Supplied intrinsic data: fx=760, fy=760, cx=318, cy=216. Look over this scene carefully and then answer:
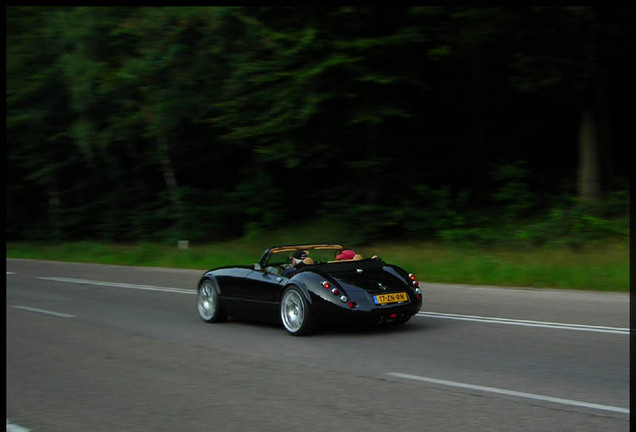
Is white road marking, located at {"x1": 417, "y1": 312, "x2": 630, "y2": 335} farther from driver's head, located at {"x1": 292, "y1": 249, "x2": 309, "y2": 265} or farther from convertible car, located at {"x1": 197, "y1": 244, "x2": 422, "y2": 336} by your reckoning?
driver's head, located at {"x1": 292, "y1": 249, "x2": 309, "y2": 265}

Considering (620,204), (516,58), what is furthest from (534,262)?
(516,58)

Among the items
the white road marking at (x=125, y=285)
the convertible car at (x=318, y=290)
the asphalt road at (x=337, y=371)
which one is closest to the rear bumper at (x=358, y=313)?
the convertible car at (x=318, y=290)

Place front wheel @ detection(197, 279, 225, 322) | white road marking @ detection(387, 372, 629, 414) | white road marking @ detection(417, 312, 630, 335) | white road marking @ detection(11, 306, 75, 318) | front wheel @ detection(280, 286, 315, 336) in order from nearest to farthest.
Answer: white road marking @ detection(387, 372, 629, 414) < white road marking @ detection(417, 312, 630, 335) < front wheel @ detection(280, 286, 315, 336) < front wheel @ detection(197, 279, 225, 322) < white road marking @ detection(11, 306, 75, 318)

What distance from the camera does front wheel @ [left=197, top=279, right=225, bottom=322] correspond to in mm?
11281

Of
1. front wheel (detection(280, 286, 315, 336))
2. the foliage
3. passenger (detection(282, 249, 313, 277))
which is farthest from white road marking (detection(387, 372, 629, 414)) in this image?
the foliage

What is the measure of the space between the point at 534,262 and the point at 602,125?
794cm

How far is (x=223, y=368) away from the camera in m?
7.95

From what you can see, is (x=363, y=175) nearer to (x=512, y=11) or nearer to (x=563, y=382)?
(x=512, y=11)

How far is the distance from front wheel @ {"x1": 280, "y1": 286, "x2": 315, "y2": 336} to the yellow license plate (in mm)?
856

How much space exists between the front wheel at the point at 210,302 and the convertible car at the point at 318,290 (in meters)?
0.17

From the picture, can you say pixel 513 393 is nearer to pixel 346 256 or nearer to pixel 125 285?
pixel 346 256

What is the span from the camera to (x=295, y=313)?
31.9 ft

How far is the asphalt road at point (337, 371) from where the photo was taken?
5.76 meters

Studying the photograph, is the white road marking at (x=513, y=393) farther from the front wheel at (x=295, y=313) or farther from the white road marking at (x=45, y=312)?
the white road marking at (x=45, y=312)
